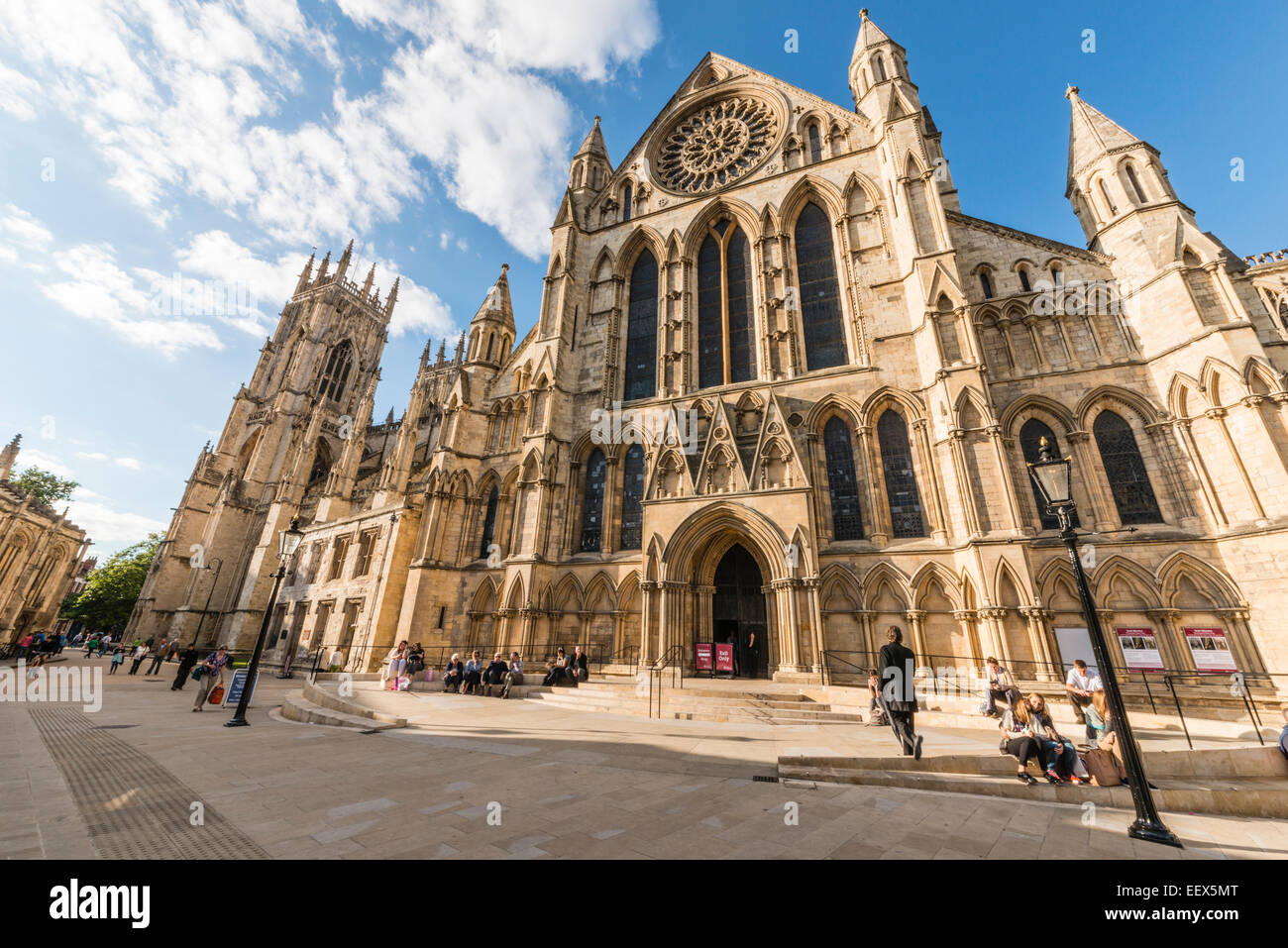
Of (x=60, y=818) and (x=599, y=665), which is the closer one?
(x=60, y=818)

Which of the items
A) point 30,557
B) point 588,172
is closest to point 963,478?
point 588,172

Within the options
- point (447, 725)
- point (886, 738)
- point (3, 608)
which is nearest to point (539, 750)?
point (447, 725)

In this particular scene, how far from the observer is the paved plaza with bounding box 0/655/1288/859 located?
3.52m

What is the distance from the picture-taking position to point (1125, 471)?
13031 mm

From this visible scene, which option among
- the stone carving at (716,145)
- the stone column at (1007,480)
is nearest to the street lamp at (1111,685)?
the stone column at (1007,480)

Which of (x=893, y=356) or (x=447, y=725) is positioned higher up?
(x=893, y=356)

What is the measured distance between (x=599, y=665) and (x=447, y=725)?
284 inches

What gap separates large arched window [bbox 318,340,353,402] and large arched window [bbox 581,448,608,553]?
41287 mm

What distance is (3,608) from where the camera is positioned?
3066 cm

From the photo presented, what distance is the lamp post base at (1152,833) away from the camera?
12.9 ft

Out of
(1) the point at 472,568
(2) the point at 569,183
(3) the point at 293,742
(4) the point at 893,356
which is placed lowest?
(3) the point at 293,742
